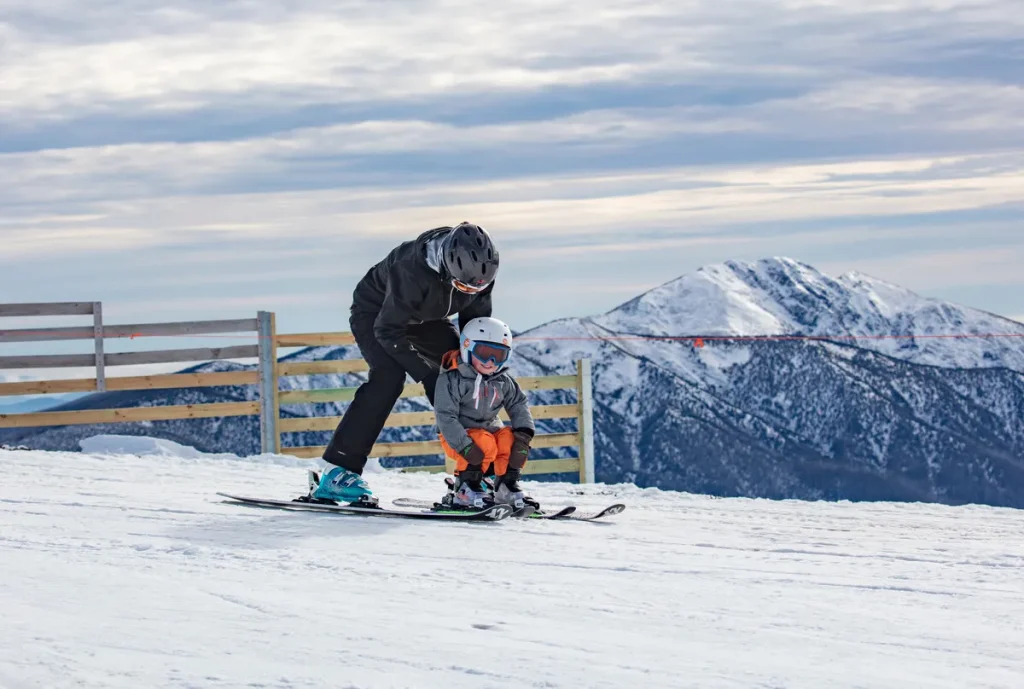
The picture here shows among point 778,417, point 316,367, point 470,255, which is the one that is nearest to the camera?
point 470,255

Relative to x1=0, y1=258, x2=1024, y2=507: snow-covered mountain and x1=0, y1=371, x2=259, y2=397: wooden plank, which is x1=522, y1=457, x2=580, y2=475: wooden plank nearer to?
x1=0, y1=371, x2=259, y2=397: wooden plank

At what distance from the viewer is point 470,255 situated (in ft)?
20.1

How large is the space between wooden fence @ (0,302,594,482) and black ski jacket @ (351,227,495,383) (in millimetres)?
5143

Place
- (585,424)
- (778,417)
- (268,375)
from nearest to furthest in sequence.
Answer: (585,424), (268,375), (778,417)

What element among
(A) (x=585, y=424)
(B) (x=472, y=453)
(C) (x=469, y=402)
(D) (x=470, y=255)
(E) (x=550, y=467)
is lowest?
(E) (x=550, y=467)

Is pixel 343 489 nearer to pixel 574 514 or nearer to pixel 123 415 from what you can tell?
pixel 574 514

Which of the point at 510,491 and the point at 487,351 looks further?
the point at 510,491

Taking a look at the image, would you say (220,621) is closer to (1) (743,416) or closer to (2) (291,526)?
(2) (291,526)

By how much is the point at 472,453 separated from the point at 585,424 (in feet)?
21.4

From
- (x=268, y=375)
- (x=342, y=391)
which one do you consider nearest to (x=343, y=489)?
(x=342, y=391)

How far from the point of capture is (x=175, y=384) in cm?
1436

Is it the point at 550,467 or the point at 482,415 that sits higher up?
the point at 482,415

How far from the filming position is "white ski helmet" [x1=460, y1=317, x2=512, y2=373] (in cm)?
638

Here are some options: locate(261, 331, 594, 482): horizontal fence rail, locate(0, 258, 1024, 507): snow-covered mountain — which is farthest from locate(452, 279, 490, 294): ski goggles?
locate(0, 258, 1024, 507): snow-covered mountain
